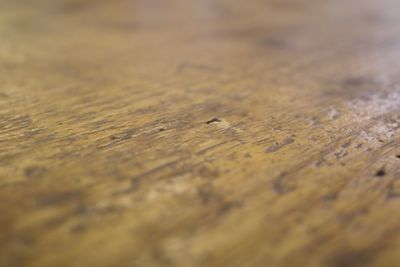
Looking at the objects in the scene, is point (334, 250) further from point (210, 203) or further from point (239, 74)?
point (239, 74)

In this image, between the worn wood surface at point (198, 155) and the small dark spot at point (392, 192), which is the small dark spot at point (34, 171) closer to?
the worn wood surface at point (198, 155)

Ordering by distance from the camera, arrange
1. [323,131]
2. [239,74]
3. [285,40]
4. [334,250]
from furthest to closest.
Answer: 1. [285,40]
2. [239,74]
3. [323,131]
4. [334,250]

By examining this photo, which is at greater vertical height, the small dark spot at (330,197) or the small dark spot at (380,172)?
the small dark spot at (330,197)

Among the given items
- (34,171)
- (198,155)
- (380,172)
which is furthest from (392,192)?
(34,171)

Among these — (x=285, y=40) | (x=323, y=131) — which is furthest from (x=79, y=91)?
(x=285, y=40)

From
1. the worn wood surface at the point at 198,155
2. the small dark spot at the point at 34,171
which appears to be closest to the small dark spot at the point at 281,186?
the worn wood surface at the point at 198,155

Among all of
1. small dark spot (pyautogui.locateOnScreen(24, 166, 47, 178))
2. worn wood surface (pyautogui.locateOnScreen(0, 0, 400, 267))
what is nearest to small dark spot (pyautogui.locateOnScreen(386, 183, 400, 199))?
worn wood surface (pyautogui.locateOnScreen(0, 0, 400, 267))

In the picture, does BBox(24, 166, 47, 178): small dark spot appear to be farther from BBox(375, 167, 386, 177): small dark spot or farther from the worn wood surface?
BBox(375, 167, 386, 177): small dark spot

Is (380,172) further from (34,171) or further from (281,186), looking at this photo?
(34,171)
